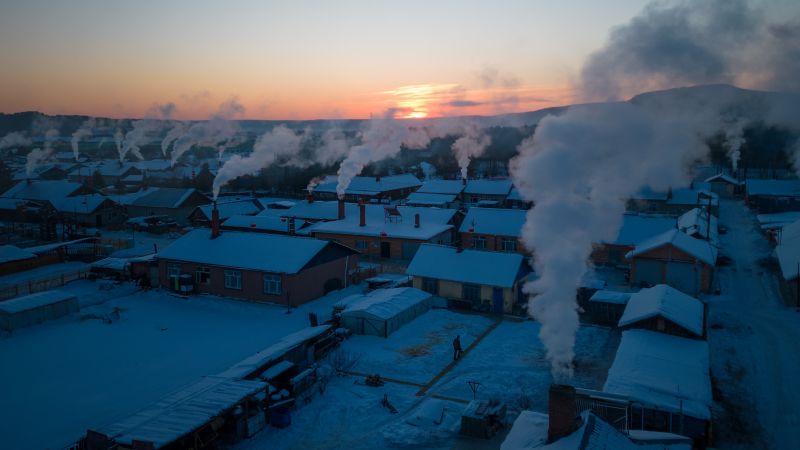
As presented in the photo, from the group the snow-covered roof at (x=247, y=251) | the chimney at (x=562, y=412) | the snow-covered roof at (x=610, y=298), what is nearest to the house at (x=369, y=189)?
the snow-covered roof at (x=247, y=251)

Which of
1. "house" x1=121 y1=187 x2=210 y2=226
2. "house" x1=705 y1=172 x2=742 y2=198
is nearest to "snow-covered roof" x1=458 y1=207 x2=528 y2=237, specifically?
"house" x1=121 y1=187 x2=210 y2=226

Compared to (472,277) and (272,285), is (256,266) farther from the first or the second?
(472,277)

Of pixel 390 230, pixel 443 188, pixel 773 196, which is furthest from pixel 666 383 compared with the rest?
pixel 443 188

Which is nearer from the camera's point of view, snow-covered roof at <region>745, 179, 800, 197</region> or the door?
the door

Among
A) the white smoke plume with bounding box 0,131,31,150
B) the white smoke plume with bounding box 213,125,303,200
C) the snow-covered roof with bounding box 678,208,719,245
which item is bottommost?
the snow-covered roof with bounding box 678,208,719,245

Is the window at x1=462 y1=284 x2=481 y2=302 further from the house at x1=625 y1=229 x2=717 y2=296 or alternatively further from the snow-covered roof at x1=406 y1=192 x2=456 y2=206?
the snow-covered roof at x1=406 y1=192 x2=456 y2=206

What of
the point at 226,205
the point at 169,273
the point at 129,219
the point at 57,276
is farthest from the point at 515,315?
the point at 129,219

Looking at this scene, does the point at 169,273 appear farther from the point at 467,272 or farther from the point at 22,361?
the point at 467,272
